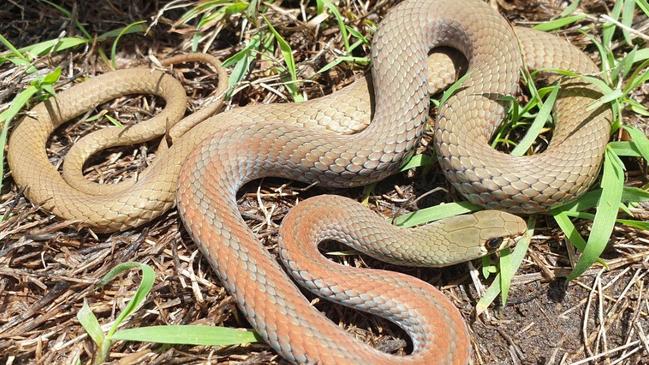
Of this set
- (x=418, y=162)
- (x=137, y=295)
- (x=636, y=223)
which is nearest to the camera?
(x=137, y=295)

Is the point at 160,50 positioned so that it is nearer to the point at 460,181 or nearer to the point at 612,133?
the point at 460,181

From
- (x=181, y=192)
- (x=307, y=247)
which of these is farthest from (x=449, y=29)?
(x=181, y=192)

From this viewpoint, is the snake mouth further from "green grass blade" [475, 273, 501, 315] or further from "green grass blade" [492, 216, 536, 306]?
"green grass blade" [475, 273, 501, 315]

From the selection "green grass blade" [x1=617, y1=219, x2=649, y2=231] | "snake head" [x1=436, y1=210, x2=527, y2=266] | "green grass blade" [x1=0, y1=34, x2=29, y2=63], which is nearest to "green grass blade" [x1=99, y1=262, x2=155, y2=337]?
"snake head" [x1=436, y1=210, x2=527, y2=266]

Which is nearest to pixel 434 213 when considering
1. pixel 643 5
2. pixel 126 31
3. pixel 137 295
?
pixel 137 295

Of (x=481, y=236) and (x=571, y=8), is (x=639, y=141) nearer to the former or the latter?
(x=481, y=236)

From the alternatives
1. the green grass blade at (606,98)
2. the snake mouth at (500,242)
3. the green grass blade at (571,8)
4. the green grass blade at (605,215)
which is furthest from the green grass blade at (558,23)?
the snake mouth at (500,242)
